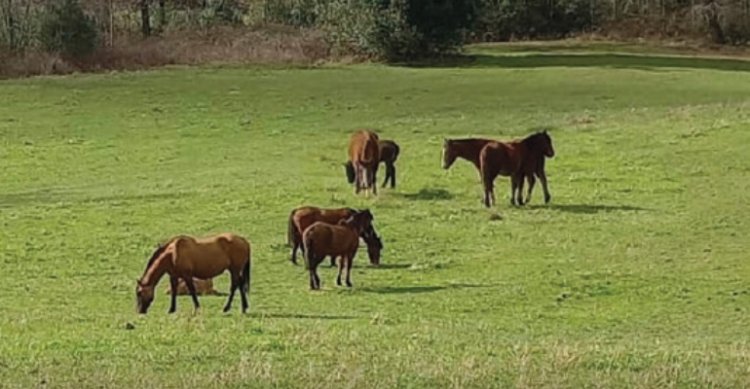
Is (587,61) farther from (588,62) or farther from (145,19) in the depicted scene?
(145,19)

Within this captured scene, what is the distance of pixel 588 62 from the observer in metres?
59.6

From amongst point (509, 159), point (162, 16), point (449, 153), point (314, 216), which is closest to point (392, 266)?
point (314, 216)

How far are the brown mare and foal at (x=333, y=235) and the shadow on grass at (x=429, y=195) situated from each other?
2.20 feet

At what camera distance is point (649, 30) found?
7462 centimetres

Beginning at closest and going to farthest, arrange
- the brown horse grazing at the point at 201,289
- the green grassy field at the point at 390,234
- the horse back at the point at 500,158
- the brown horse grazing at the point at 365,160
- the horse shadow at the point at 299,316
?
the green grassy field at the point at 390,234 → the horse shadow at the point at 299,316 → the brown horse grazing at the point at 201,289 → the horse back at the point at 500,158 → the brown horse grazing at the point at 365,160

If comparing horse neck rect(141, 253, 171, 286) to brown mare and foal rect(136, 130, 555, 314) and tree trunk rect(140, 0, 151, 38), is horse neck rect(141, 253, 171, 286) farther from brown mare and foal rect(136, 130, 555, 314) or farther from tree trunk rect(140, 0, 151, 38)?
tree trunk rect(140, 0, 151, 38)

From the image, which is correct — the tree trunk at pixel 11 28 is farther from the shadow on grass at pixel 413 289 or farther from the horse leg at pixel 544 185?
the shadow on grass at pixel 413 289

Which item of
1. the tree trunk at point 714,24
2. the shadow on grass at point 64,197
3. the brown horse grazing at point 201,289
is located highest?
→ the tree trunk at point 714,24

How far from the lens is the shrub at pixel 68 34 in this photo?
55.6 meters

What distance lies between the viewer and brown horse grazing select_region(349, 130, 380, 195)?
26062mm

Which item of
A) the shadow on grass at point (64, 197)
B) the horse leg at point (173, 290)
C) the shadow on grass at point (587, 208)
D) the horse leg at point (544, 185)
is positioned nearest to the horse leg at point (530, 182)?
the horse leg at point (544, 185)

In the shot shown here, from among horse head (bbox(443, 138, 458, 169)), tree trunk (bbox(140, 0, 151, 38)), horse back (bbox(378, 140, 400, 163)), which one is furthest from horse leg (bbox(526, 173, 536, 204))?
tree trunk (bbox(140, 0, 151, 38))

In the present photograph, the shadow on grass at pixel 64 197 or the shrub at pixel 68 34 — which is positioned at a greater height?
the shrub at pixel 68 34

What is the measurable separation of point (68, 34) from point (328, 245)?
40156 millimetres
